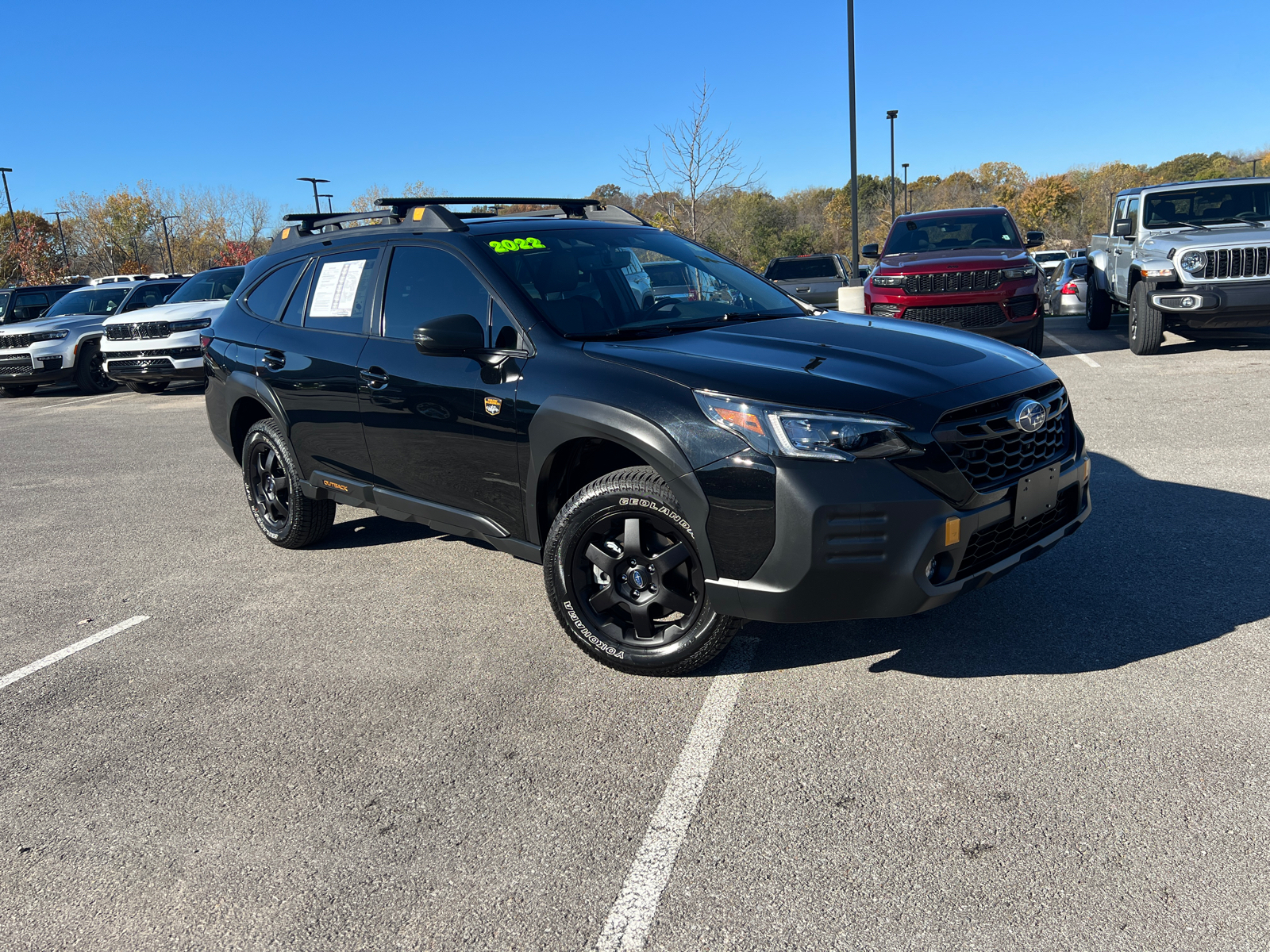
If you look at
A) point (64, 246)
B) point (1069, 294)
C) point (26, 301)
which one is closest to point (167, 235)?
point (64, 246)

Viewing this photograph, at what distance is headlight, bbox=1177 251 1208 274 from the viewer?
35.2ft

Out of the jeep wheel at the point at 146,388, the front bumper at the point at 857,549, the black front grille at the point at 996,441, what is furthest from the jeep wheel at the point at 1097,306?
the jeep wheel at the point at 146,388

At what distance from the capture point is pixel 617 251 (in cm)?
467

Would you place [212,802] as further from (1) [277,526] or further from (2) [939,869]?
(1) [277,526]

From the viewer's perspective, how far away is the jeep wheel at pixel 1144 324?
37.1 ft

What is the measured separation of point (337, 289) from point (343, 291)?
8cm

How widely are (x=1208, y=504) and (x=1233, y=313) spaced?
21.0 feet

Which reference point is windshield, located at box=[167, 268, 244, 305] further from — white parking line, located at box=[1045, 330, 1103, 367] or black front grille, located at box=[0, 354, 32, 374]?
white parking line, located at box=[1045, 330, 1103, 367]

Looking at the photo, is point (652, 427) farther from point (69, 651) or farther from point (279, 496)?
point (279, 496)

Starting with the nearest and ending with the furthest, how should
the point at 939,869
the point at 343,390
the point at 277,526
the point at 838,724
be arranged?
the point at 939,869 < the point at 838,724 < the point at 343,390 < the point at 277,526

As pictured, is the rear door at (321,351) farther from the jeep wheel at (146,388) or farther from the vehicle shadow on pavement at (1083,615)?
the jeep wheel at (146,388)

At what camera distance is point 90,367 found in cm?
1691

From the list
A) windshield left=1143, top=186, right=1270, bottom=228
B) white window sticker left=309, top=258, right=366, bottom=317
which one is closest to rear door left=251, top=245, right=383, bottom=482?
white window sticker left=309, top=258, right=366, bottom=317

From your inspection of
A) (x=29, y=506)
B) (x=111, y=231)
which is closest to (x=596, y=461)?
(x=29, y=506)
